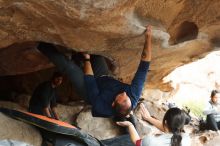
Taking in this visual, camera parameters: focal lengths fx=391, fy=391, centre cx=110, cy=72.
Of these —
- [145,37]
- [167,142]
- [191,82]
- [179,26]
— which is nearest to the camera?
[167,142]

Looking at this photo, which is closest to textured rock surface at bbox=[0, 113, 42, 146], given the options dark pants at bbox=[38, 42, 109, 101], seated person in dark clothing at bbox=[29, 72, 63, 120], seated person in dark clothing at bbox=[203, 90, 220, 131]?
dark pants at bbox=[38, 42, 109, 101]

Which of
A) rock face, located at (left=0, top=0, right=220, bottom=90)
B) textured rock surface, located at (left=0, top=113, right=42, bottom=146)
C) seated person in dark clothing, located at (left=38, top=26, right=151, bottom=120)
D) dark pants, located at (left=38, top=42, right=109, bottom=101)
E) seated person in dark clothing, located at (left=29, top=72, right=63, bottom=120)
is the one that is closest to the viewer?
rock face, located at (left=0, top=0, right=220, bottom=90)

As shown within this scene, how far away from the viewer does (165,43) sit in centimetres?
530

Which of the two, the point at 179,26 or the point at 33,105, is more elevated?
the point at 179,26

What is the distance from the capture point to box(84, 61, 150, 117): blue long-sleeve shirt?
411 cm

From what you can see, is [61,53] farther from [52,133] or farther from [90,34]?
[52,133]

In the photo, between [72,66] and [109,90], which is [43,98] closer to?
[72,66]

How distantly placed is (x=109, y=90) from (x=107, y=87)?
49 mm

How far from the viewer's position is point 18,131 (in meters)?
4.27

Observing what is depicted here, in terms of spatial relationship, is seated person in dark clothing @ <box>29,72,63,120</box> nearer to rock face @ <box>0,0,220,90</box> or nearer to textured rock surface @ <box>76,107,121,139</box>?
rock face @ <box>0,0,220,90</box>

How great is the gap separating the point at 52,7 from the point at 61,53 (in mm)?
964

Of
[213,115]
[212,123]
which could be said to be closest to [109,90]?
[213,115]

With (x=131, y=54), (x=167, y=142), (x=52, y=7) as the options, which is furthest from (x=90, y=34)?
(x=167, y=142)

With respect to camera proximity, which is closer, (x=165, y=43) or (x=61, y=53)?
(x=61, y=53)
